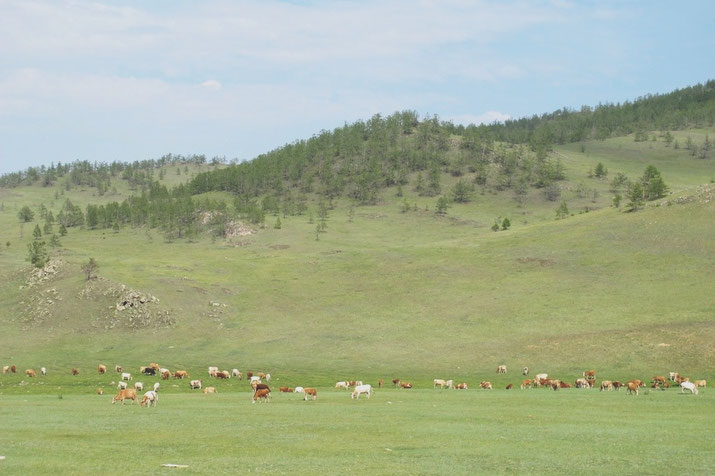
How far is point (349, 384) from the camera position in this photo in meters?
53.0

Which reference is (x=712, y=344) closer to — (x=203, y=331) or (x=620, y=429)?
(x=620, y=429)

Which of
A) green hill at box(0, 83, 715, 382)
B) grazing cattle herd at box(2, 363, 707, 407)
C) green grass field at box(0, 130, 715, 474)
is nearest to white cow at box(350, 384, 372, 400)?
grazing cattle herd at box(2, 363, 707, 407)

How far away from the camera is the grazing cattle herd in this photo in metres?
40.2

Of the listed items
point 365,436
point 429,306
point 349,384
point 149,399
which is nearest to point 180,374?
point 349,384

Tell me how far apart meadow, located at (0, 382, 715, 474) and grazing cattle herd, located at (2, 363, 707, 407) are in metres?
1.21

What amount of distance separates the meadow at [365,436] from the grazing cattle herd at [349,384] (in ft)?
3.96

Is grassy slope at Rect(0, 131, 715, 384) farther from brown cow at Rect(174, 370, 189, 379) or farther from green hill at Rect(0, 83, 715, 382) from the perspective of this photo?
brown cow at Rect(174, 370, 189, 379)

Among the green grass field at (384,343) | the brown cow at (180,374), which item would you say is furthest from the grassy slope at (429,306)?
the brown cow at (180,374)

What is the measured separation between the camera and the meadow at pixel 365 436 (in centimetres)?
2139

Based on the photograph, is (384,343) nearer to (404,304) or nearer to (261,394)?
(404,304)

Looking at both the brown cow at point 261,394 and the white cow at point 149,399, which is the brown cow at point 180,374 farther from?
the white cow at point 149,399

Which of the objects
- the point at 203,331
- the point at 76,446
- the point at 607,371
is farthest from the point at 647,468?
the point at 203,331

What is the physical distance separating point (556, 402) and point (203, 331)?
176 ft

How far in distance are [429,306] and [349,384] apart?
39.5 metres
